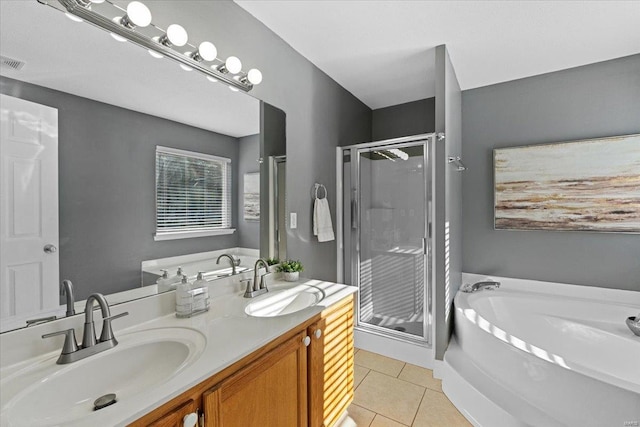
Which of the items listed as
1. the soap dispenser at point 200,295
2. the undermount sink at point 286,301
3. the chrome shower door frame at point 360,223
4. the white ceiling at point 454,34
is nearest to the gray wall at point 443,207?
the chrome shower door frame at point 360,223

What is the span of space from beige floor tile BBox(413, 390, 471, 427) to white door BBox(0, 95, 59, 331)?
2.04 m

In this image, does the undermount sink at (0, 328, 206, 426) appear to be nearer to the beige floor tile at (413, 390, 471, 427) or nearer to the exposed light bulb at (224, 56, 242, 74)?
the exposed light bulb at (224, 56, 242, 74)

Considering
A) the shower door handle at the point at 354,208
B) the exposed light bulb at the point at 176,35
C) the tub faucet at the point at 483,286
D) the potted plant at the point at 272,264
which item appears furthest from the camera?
the shower door handle at the point at 354,208

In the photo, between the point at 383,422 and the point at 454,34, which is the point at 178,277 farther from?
the point at 454,34

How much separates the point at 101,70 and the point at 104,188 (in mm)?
482

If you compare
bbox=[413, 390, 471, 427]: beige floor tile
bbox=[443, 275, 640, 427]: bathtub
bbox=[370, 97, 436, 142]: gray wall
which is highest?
bbox=[370, 97, 436, 142]: gray wall

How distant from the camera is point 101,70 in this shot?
3.88ft

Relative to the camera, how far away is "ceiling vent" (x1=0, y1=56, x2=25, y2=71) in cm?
94

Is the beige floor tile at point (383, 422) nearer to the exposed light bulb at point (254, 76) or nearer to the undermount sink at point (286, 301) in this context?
the undermount sink at point (286, 301)

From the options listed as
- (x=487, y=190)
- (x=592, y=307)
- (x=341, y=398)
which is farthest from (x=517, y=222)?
(x=341, y=398)

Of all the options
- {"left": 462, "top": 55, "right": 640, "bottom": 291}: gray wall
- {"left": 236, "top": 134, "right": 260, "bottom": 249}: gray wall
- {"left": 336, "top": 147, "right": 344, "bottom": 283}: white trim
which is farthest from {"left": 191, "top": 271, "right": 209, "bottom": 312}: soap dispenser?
{"left": 462, "top": 55, "right": 640, "bottom": 291}: gray wall

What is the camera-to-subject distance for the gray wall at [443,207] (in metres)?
2.24

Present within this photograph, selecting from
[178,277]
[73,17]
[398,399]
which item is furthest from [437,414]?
[73,17]

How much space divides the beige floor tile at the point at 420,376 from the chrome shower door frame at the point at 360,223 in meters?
0.20
